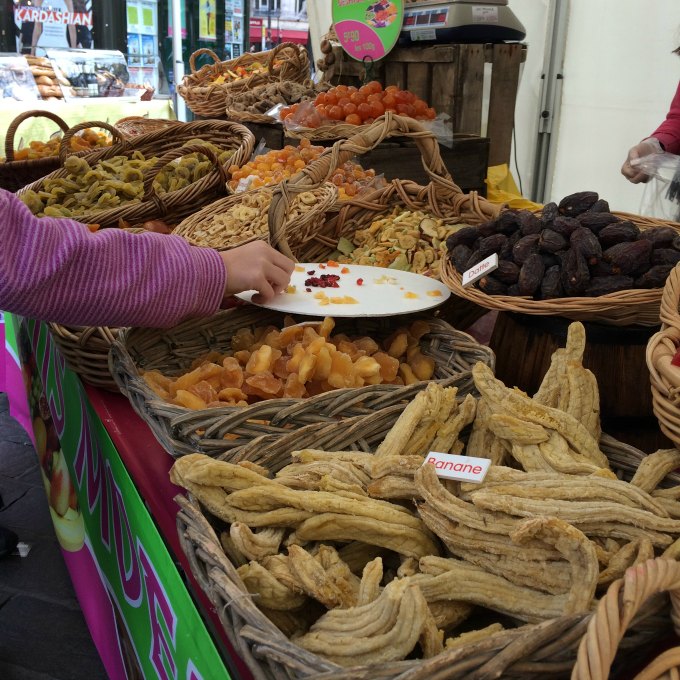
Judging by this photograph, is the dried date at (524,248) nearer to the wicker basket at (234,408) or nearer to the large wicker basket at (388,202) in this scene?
the wicker basket at (234,408)

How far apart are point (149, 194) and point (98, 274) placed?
47.9 inches

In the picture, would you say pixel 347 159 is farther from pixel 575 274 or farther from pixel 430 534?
pixel 430 534

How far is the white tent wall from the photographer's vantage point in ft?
11.2

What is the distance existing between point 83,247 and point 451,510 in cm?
73

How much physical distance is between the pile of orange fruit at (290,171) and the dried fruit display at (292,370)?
0.89m

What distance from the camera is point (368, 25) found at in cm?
313

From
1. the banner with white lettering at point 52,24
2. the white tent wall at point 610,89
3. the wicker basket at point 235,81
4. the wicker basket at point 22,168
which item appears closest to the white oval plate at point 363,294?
the wicker basket at point 22,168

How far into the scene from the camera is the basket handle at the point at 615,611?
1.67 ft

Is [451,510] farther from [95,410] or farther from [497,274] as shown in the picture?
[95,410]

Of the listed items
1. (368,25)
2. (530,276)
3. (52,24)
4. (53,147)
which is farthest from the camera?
(52,24)

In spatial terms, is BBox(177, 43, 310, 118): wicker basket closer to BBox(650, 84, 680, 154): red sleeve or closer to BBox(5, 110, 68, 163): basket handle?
BBox(5, 110, 68, 163): basket handle

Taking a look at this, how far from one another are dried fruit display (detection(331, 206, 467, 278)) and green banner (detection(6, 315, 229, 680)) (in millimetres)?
807

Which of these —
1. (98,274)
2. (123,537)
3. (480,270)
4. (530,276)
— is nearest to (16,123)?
(98,274)

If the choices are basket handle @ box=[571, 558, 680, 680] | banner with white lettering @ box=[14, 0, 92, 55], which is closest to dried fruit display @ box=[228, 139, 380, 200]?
basket handle @ box=[571, 558, 680, 680]
